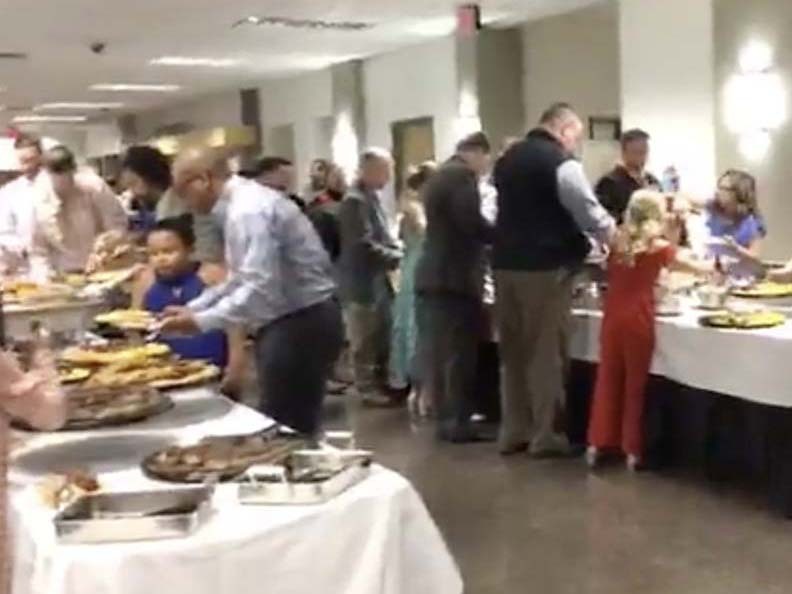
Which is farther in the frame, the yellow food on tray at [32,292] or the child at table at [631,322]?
the child at table at [631,322]

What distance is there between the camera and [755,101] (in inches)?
325

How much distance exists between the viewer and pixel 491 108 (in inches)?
458

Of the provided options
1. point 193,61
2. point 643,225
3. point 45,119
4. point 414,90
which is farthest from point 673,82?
point 45,119

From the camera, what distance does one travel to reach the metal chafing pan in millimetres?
2096

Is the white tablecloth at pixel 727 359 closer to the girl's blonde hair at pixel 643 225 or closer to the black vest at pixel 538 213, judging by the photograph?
the girl's blonde hair at pixel 643 225

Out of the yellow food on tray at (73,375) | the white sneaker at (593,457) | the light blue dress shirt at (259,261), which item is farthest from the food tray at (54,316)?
the white sneaker at (593,457)

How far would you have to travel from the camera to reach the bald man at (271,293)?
3.32 meters

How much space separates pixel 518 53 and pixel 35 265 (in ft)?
22.5

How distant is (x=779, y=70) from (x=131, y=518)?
6.84 m

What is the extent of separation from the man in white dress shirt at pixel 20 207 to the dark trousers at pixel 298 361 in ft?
6.99

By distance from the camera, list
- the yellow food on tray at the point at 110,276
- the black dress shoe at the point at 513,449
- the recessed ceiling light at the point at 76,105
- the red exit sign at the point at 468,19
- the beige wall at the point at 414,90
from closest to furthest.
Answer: the yellow food on tray at the point at 110,276
the black dress shoe at the point at 513,449
the red exit sign at the point at 468,19
the beige wall at the point at 414,90
the recessed ceiling light at the point at 76,105

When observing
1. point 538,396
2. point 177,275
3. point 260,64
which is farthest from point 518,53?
point 177,275

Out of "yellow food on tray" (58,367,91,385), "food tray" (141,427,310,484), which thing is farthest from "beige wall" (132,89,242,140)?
"food tray" (141,427,310,484)

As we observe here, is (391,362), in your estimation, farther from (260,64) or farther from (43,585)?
(260,64)
